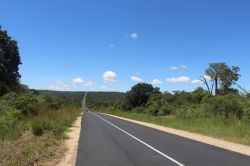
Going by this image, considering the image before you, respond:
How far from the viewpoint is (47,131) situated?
907 inches

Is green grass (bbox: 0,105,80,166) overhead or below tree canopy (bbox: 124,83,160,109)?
below

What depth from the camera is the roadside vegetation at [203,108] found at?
3100 cm

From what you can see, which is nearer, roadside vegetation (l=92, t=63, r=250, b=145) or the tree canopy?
roadside vegetation (l=92, t=63, r=250, b=145)

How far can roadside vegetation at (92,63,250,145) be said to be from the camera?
31003 millimetres

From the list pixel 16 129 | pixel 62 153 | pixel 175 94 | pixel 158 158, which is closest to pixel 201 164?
pixel 158 158

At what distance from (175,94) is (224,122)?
67.1 metres

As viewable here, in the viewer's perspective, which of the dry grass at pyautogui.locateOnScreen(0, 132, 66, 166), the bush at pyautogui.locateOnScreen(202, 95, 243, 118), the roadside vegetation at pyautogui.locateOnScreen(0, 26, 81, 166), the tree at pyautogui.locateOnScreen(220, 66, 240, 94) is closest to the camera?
the dry grass at pyautogui.locateOnScreen(0, 132, 66, 166)

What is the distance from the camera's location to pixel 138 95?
134000mm

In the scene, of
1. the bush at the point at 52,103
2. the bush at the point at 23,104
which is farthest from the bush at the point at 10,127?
the bush at the point at 52,103

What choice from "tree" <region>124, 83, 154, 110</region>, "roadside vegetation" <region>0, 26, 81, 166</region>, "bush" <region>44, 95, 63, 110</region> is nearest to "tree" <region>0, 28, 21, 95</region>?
"bush" <region>44, 95, 63, 110</region>

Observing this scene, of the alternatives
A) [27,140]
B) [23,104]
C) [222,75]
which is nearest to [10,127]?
[27,140]

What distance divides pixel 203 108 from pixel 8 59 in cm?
2939

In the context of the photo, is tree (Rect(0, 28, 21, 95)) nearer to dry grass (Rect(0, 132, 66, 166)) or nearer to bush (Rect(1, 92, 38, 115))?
bush (Rect(1, 92, 38, 115))

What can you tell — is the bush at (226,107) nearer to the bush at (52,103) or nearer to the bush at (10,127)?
the bush at (52,103)
